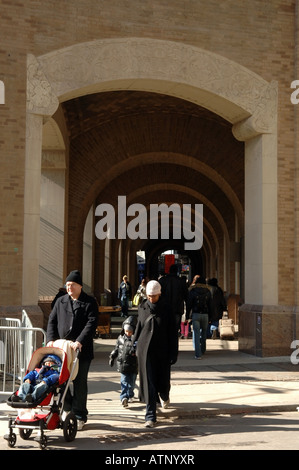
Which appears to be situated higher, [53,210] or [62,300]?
[53,210]

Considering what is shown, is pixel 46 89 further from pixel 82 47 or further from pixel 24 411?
pixel 24 411

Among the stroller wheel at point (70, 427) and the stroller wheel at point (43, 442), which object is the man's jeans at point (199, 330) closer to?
the stroller wheel at point (70, 427)

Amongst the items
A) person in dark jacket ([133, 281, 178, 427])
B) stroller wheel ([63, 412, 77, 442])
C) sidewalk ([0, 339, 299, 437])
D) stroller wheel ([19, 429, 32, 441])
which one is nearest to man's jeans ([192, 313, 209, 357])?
sidewalk ([0, 339, 299, 437])

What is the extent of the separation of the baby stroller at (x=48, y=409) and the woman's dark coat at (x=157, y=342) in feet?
3.24

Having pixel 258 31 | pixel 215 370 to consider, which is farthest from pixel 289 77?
pixel 215 370

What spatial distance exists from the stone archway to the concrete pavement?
5.40ft

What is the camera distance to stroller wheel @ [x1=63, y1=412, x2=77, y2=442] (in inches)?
233

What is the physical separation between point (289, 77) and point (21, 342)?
784 cm

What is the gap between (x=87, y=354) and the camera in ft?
21.9

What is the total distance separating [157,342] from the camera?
7035mm

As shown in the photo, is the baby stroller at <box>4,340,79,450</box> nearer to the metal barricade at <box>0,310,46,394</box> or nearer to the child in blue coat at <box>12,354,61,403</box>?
the child in blue coat at <box>12,354,61,403</box>

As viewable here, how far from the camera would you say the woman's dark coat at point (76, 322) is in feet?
21.7

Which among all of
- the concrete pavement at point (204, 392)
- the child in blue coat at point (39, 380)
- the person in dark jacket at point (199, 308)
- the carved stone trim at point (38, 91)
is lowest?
the concrete pavement at point (204, 392)

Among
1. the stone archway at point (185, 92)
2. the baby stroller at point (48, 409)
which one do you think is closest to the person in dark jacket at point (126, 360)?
the baby stroller at point (48, 409)
